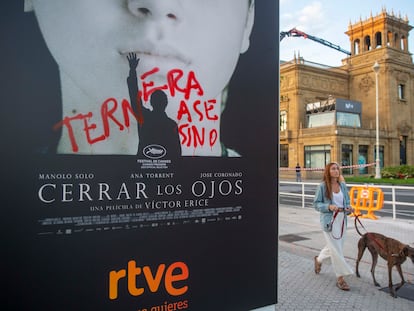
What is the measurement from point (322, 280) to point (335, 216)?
1.08m

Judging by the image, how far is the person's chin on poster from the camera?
225 centimetres

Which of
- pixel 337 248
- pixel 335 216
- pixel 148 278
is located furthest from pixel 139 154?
pixel 337 248

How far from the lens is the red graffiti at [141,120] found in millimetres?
2289

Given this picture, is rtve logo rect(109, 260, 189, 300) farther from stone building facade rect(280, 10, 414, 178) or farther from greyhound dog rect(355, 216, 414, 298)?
stone building facade rect(280, 10, 414, 178)

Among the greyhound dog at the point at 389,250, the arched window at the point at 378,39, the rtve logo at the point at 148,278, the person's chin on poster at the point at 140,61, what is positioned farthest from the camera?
the arched window at the point at 378,39

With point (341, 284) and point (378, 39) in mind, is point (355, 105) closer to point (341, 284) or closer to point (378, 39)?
point (378, 39)

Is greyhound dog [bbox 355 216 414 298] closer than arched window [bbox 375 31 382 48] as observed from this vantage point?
Yes

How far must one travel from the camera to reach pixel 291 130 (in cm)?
4544

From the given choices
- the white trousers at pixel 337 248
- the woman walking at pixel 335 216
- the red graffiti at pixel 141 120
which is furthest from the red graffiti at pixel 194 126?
the white trousers at pixel 337 248

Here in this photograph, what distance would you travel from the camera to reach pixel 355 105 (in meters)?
43.7

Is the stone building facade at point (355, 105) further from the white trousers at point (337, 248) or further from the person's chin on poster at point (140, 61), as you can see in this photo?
the person's chin on poster at point (140, 61)

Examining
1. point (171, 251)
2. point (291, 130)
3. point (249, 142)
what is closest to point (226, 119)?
point (249, 142)

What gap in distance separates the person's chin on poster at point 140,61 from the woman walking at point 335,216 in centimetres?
316

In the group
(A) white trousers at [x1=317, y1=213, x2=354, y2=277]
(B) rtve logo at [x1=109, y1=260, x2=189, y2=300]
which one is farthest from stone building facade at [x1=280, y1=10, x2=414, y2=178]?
(B) rtve logo at [x1=109, y1=260, x2=189, y2=300]
